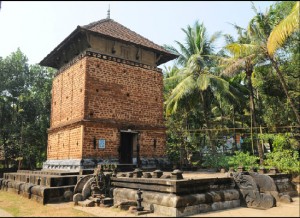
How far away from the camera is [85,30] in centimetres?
1427

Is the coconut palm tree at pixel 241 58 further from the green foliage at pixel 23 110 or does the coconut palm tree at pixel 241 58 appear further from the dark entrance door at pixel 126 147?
the green foliage at pixel 23 110

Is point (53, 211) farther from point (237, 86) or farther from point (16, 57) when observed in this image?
point (16, 57)

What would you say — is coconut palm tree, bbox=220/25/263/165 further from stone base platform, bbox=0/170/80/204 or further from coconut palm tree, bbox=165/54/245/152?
stone base platform, bbox=0/170/80/204

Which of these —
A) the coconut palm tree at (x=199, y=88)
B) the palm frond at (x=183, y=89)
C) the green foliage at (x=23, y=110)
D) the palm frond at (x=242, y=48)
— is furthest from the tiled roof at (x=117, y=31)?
the green foliage at (x=23, y=110)

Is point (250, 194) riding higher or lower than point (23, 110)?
lower

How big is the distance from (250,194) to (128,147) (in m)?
8.46

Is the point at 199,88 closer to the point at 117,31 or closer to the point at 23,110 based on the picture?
the point at 117,31

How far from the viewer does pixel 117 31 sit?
16.6 meters

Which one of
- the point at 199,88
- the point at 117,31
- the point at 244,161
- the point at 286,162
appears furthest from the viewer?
the point at 199,88

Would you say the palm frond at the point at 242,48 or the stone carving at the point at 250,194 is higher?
the palm frond at the point at 242,48

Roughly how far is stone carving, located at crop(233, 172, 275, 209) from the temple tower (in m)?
7.25

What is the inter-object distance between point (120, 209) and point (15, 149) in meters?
21.7

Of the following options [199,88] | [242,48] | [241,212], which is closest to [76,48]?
[199,88]

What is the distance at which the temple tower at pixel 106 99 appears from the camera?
14.2m
